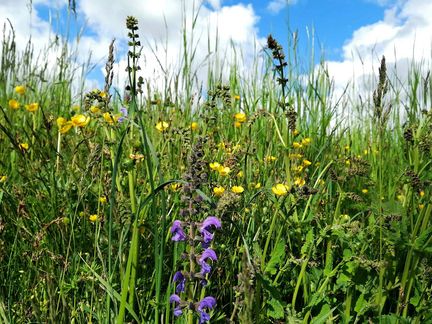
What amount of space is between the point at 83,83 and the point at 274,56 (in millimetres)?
2840

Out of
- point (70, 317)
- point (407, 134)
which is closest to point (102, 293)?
point (70, 317)

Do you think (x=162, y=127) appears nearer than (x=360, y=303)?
No

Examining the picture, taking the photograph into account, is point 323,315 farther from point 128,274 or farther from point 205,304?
point 128,274

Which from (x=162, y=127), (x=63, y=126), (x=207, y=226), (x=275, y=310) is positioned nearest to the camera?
(x=207, y=226)

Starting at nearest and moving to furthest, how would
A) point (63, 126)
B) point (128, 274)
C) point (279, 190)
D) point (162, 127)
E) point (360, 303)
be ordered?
point (128, 274) → point (360, 303) → point (279, 190) → point (63, 126) → point (162, 127)

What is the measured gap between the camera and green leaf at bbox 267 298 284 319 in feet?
4.63

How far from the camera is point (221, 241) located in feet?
5.72

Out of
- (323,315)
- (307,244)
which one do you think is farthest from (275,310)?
(307,244)

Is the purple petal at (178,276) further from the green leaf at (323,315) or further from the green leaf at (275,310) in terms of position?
the green leaf at (323,315)

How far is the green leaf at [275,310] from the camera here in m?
1.41

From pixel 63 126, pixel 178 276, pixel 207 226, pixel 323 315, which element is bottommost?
pixel 323 315

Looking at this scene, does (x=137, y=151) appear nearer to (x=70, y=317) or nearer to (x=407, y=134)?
(x=70, y=317)

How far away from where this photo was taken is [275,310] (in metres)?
1.42

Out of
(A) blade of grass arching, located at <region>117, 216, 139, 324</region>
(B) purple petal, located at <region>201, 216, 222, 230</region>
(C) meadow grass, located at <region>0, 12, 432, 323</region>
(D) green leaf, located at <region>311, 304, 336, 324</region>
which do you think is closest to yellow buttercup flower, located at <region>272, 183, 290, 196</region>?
(C) meadow grass, located at <region>0, 12, 432, 323</region>
